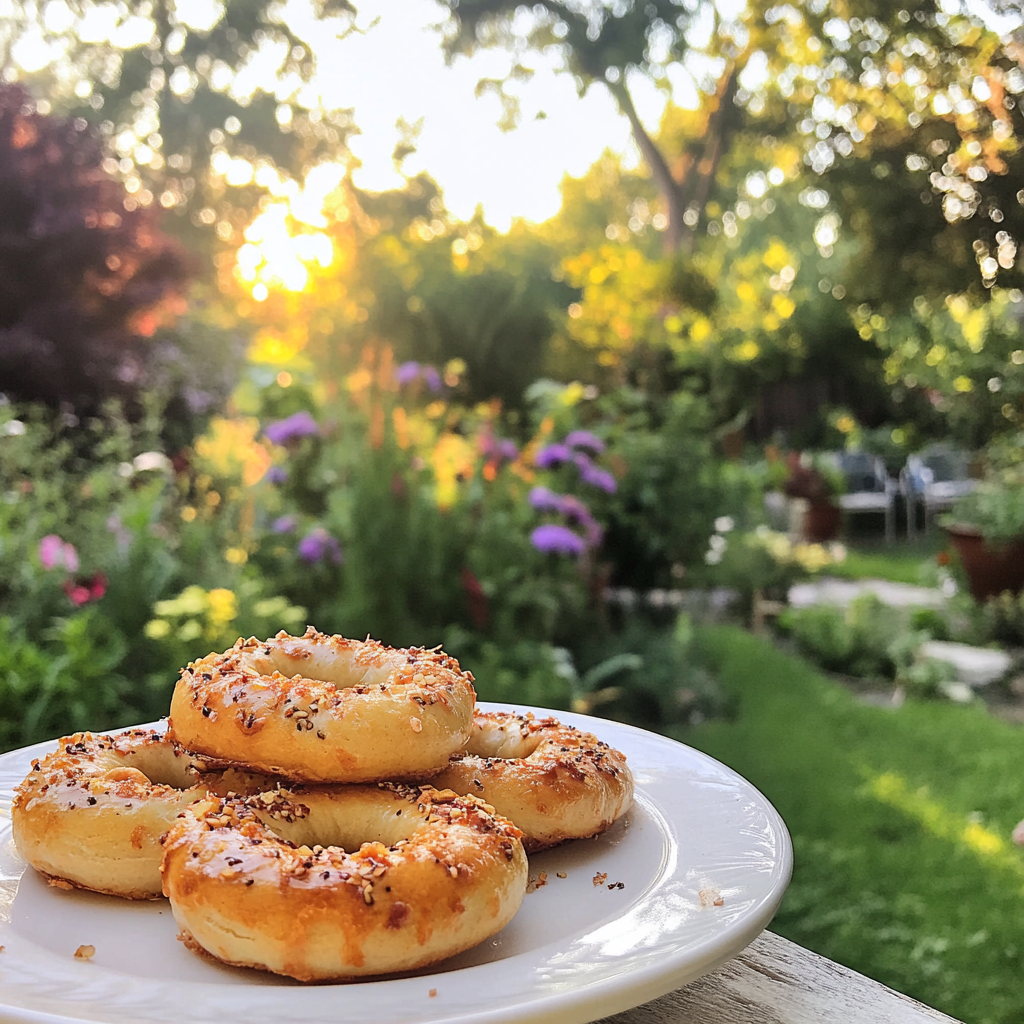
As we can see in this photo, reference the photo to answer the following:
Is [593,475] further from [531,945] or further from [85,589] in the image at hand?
[531,945]

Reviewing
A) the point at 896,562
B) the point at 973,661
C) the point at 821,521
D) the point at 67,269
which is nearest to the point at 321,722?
the point at 973,661

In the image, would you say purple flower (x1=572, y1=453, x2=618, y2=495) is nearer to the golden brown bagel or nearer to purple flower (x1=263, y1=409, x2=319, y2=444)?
purple flower (x1=263, y1=409, x2=319, y2=444)

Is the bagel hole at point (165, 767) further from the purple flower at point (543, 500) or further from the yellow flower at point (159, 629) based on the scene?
the purple flower at point (543, 500)

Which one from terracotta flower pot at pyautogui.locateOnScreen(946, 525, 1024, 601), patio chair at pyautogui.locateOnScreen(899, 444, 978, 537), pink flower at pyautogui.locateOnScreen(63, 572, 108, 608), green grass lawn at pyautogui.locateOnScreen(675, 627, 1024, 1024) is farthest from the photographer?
patio chair at pyautogui.locateOnScreen(899, 444, 978, 537)

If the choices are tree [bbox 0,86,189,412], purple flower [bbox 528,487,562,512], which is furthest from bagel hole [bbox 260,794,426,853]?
tree [bbox 0,86,189,412]

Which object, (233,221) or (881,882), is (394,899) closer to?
(881,882)

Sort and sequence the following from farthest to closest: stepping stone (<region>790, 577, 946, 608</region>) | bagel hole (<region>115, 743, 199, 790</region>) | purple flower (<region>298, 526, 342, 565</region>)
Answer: stepping stone (<region>790, 577, 946, 608</region>)
purple flower (<region>298, 526, 342, 565</region>)
bagel hole (<region>115, 743, 199, 790</region>)

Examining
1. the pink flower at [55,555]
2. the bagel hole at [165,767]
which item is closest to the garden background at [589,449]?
the pink flower at [55,555]
